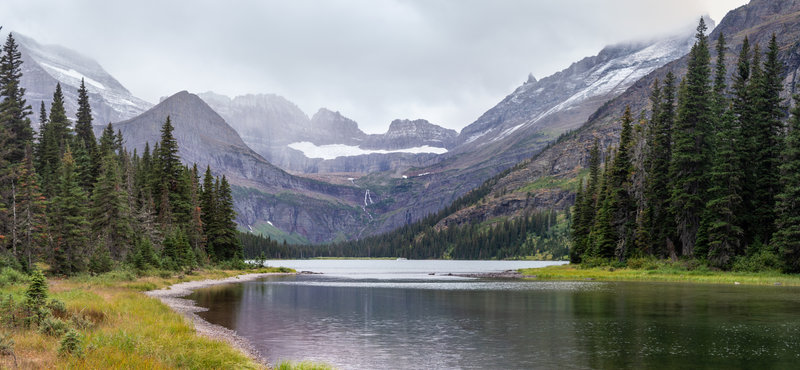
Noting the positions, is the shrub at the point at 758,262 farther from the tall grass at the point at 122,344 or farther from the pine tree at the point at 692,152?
the tall grass at the point at 122,344

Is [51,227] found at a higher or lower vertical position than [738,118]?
lower

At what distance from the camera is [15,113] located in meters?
83.9

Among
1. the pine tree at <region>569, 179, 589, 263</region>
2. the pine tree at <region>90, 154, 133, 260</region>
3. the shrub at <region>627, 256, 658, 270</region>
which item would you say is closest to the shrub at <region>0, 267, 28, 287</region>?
the pine tree at <region>90, 154, 133, 260</region>

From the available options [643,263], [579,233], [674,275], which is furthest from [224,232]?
[674,275]

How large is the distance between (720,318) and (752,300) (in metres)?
13.5

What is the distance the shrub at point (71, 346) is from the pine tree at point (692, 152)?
77.3 metres

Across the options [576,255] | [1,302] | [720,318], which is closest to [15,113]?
[1,302]

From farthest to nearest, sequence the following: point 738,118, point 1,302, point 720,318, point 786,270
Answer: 1. point 738,118
2. point 786,270
3. point 720,318
4. point 1,302

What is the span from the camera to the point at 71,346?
1850 centimetres

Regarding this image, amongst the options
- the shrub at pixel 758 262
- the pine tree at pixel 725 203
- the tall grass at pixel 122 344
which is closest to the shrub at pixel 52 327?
the tall grass at pixel 122 344

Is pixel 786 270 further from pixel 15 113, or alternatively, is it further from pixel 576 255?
pixel 15 113

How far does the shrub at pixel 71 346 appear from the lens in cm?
1780

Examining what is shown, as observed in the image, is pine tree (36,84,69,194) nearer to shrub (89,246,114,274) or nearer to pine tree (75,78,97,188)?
pine tree (75,78,97,188)

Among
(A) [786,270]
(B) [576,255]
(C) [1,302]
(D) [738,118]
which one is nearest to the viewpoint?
(C) [1,302]
